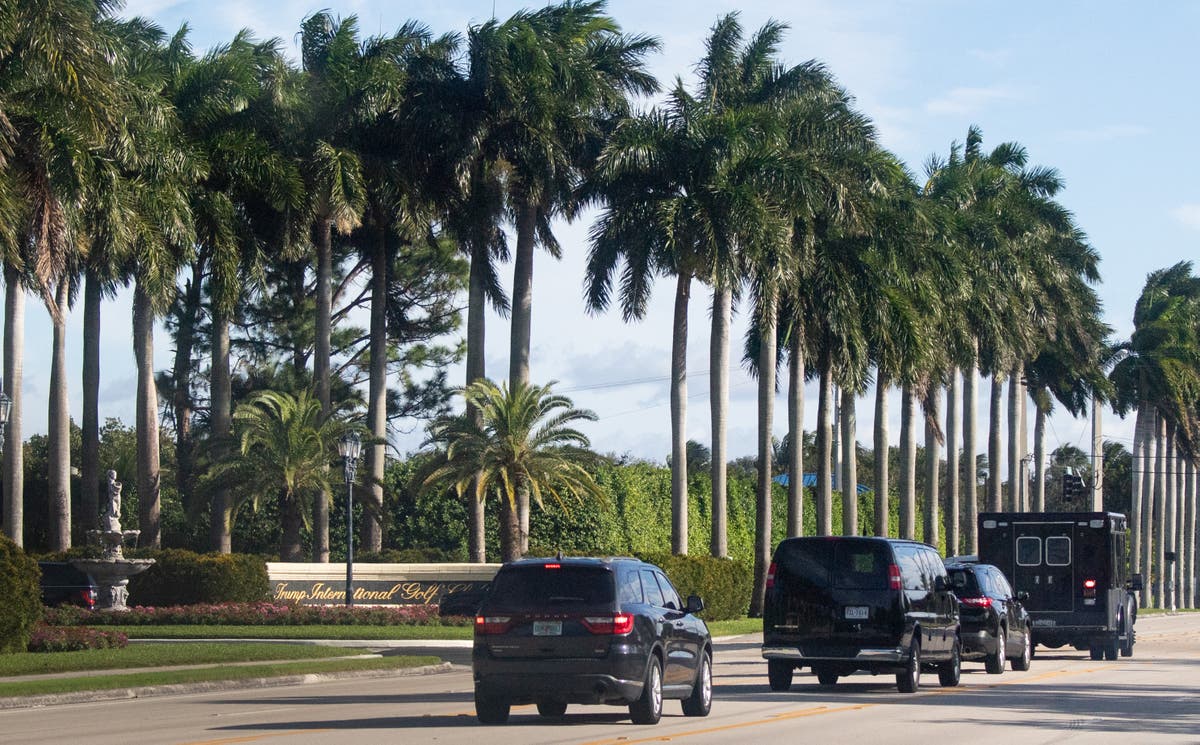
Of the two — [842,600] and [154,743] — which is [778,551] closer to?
[842,600]

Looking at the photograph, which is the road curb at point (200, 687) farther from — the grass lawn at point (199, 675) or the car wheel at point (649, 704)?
the car wheel at point (649, 704)

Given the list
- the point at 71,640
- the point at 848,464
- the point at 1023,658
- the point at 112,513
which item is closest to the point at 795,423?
the point at 848,464

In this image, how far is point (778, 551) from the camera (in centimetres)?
2219

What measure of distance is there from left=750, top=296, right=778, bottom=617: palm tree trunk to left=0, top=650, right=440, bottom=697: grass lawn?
22.3 m

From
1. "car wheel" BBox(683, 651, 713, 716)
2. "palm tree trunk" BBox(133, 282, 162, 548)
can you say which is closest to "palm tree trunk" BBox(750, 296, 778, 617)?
"palm tree trunk" BBox(133, 282, 162, 548)

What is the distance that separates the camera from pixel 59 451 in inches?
1924

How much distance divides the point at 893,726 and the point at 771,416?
3346 cm

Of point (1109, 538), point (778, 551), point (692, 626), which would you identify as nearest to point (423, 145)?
point (1109, 538)

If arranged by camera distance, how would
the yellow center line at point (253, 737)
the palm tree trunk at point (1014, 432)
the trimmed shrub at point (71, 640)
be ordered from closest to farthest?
the yellow center line at point (253, 737)
the trimmed shrub at point (71, 640)
the palm tree trunk at point (1014, 432)

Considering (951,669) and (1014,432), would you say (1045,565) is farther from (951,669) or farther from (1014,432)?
(1014,432)

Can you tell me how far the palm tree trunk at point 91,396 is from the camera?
49.0 meters

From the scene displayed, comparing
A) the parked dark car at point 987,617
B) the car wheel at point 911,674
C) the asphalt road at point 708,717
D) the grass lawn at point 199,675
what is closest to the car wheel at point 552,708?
the asphalt road at point 708,717

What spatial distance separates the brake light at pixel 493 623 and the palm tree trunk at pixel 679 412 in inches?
1174

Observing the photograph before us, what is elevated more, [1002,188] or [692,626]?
[1002,188]
